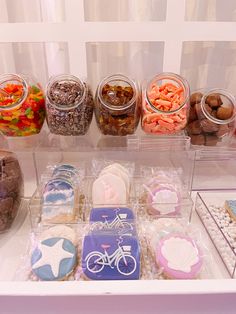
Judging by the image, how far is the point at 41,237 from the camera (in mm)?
589

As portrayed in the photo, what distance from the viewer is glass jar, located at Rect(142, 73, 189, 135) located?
0.68 m

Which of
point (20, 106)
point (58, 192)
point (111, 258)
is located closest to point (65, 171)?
point (58, 192)

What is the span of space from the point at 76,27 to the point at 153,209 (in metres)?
0.54

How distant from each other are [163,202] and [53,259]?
0.30 meters

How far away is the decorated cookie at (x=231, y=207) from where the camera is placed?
70 centimetres

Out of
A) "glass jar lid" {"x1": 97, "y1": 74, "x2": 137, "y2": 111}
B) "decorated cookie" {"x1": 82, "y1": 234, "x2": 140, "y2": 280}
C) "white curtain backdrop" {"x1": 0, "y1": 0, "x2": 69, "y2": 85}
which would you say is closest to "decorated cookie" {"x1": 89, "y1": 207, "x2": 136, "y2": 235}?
"decorated cookie" {"x1": 82, "y1": 234, "x2": 140, "y2": 280}

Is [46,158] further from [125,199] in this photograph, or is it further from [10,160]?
[125,199]

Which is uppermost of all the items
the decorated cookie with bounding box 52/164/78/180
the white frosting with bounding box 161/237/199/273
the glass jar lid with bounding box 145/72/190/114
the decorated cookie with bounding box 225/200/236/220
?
the glass jar lid with bounding box 145/72/190/114

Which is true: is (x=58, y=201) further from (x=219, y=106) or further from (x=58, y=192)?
(x=219, y=106)

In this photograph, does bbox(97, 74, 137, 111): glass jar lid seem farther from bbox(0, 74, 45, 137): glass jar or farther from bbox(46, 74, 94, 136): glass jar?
bbox(0, 74, 45, 137): glass jar

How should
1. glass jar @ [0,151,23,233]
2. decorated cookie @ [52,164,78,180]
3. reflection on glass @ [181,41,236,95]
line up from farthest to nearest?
reflection on glass @ [181,41,236,95]
decorated cookie @ [52,164,78,180]
glass jar @ [0,151,23,233]

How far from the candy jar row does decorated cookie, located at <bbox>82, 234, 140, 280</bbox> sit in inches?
11.8

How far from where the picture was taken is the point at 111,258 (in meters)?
0.52

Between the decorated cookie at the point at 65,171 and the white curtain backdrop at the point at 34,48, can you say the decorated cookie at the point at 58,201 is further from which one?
the white curtain backdrop at the point at 34,48
